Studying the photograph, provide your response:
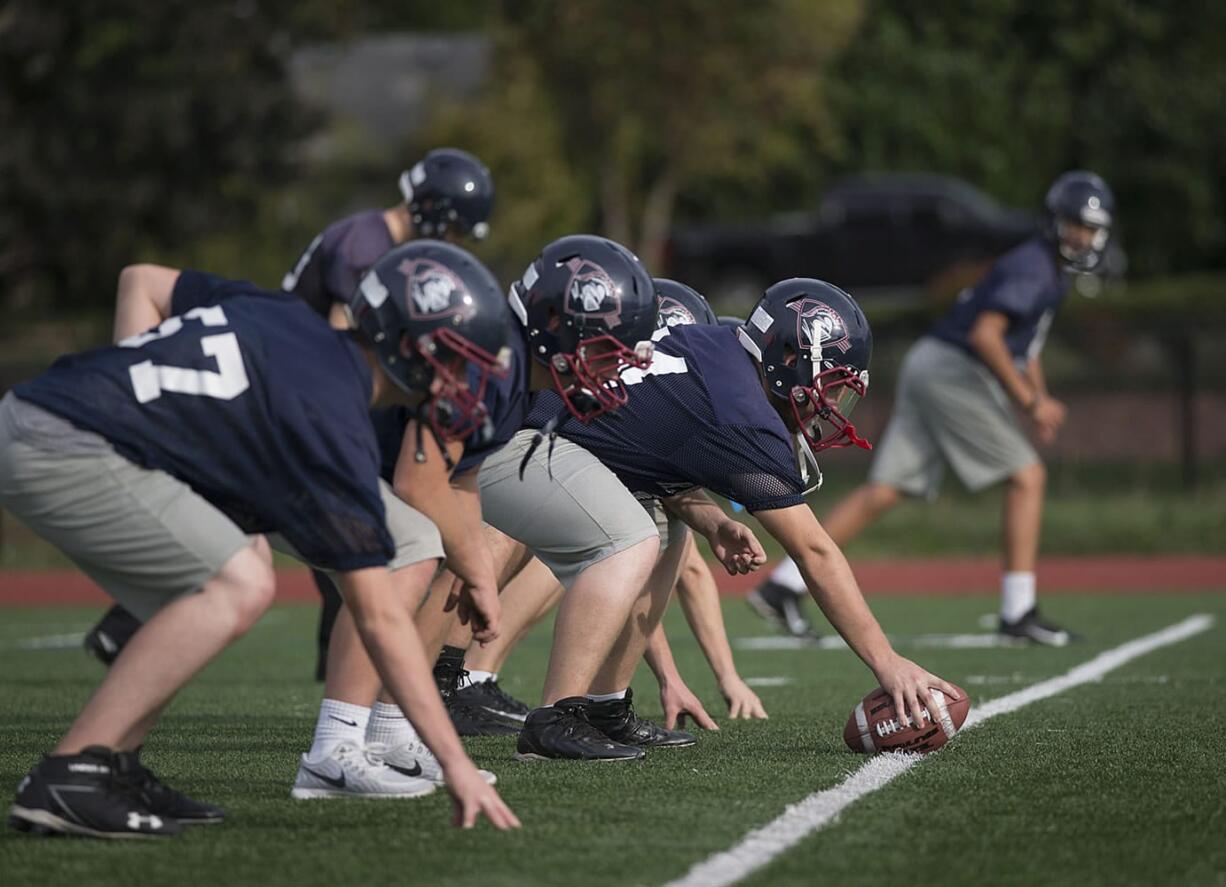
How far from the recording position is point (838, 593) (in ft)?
16.8

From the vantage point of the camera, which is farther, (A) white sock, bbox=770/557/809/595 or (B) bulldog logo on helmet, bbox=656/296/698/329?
(A) white sock, bbox=770/557/809/595

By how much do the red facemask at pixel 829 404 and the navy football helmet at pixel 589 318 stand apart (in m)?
0.61

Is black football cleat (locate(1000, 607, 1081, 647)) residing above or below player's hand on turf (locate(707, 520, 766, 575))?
below

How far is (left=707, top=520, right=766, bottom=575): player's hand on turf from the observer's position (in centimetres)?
536

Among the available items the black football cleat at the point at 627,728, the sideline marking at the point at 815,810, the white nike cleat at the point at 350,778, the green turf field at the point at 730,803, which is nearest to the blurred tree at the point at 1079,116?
the green turf field at the point at 730,803

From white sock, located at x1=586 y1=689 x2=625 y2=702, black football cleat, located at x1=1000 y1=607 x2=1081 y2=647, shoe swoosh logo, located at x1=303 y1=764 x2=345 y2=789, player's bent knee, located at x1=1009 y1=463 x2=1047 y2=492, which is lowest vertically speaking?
black football cleat, located at x1=1000 y1=607 x2=1081 y2=647

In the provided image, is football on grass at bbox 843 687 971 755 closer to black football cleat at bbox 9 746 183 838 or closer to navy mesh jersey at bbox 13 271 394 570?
navy mesh jersey at bbox 13 271 394 570

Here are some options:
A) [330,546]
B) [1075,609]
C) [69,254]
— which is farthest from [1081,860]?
[69,254]

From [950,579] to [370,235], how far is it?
307 inches

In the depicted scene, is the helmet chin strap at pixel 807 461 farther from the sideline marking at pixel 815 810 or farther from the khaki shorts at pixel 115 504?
the khaki shorts at pixel 115 504

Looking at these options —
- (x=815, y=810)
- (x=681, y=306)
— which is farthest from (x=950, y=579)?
(x=815, y=810)

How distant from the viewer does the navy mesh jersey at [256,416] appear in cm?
404

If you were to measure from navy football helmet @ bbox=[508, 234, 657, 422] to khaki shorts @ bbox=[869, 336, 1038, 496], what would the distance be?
473cm

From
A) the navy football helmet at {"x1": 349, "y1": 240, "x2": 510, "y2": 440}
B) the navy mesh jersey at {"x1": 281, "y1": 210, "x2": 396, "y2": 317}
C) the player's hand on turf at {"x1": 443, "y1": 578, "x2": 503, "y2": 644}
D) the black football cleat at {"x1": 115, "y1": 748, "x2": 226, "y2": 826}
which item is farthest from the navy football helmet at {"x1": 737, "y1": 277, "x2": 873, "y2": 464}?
the black football cleat at {"x1": 115, "y1": 748, "x2": 226, "y2": 826}
